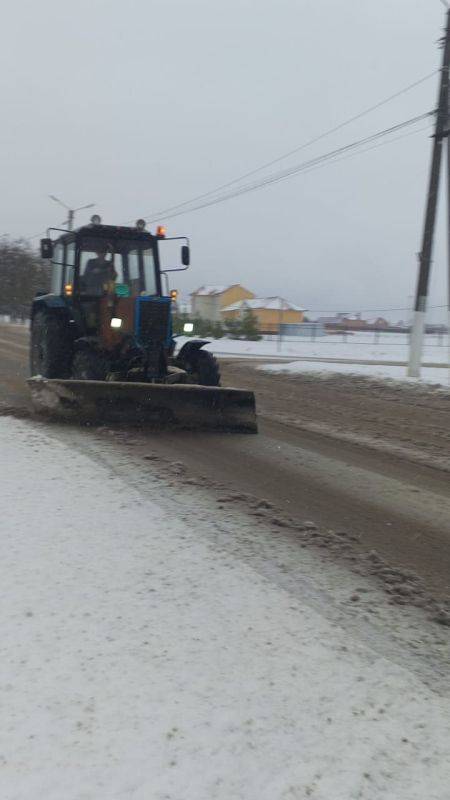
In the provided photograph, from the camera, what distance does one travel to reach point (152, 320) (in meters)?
8.09

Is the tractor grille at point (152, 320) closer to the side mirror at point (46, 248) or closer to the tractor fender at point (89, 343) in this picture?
the tractor fender at point (89, 343)

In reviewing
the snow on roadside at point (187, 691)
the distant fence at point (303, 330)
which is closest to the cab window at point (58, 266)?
the snow on roadside at point (187, 691)

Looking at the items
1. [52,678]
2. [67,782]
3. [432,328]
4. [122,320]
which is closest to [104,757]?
[67,782]

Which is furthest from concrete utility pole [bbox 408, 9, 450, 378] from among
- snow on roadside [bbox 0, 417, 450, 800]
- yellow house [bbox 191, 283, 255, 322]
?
yellow house [bbox 191, 283, 255, 322]

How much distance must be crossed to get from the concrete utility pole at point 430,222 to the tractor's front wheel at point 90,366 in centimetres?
897

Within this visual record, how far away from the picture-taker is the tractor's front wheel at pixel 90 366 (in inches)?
320

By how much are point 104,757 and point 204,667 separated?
0.61 meters

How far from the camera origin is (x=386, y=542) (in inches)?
164

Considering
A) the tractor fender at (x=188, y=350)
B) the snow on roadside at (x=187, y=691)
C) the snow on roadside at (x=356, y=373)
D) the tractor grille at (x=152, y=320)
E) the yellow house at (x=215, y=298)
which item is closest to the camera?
the snow on roadside at (x=187, y=691)

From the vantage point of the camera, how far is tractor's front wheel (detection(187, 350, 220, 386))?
8.38 m

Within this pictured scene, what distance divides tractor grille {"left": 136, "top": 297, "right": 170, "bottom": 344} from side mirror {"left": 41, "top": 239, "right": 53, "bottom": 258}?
5.44 feet

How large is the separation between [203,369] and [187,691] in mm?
6214

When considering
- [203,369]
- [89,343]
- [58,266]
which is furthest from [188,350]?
[58,266]

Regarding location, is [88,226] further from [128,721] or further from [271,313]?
[271,313]
